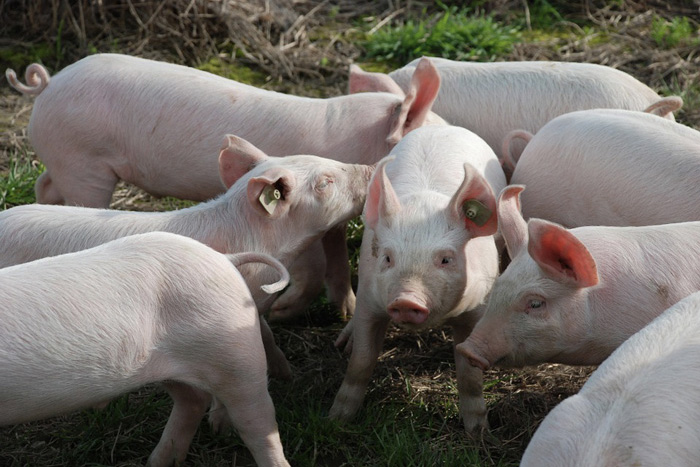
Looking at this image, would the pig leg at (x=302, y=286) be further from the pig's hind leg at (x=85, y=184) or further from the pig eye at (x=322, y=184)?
the pig's hind leg at (x=85, y=184)

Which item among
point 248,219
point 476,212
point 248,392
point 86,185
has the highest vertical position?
point 476,212

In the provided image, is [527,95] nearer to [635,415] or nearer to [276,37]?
[276,37]

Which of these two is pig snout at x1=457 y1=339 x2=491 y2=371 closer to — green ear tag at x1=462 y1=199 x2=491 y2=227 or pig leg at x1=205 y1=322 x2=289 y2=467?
green ear tag at x1=462 y1=199 x2=491 y2=227

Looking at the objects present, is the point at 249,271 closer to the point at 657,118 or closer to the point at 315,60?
the point at 657,118

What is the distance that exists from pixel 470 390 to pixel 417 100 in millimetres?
1667

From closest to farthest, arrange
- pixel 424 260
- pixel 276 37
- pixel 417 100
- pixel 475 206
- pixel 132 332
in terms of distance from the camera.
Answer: pixel 132 332
pixel 424 260
pixel 475 206
pixel 417 100
pixel 276 37

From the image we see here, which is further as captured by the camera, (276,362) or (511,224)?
(276,362)

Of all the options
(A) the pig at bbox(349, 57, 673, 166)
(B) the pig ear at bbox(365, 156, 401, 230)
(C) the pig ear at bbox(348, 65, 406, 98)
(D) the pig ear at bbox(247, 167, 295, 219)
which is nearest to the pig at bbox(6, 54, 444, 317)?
(C) the pig ear at bbox(348, 65, 406, 98)

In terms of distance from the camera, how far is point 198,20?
7.86 metres

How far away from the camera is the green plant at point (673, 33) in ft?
25.6

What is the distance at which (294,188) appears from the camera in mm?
4375

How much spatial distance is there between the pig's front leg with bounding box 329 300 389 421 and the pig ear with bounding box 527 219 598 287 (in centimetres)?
88

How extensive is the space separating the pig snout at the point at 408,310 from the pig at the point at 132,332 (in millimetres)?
420

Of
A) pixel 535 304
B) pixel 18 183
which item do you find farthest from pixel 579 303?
pixel 18 183
